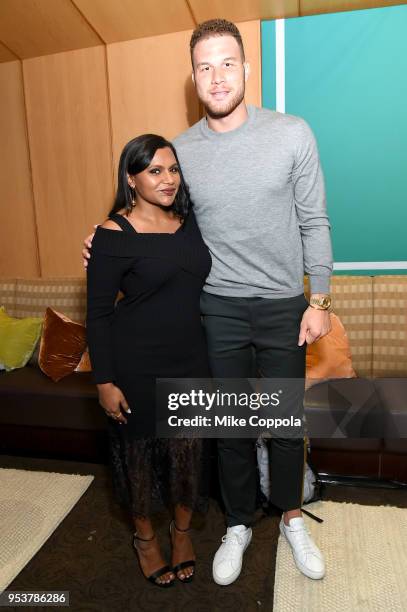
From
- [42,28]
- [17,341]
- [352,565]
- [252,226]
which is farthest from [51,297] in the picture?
[352,565]

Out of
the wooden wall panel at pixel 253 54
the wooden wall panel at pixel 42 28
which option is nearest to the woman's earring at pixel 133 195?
the wooden wall panel at pixel 253 54

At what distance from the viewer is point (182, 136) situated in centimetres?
162

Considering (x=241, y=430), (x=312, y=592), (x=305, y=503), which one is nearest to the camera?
(x=312, y=592)

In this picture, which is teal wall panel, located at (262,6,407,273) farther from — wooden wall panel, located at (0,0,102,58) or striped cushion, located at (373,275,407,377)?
wooden wall panel, located at (0,0,102,58)

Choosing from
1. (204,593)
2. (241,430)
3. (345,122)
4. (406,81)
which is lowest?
(204,593)

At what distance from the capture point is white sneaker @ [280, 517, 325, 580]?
1.63 meters

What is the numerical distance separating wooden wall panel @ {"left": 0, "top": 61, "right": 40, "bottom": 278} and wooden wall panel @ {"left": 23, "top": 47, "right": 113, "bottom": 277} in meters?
0.06

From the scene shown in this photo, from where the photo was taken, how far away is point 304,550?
1.67m

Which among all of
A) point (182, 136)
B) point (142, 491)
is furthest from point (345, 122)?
point (142, 491)

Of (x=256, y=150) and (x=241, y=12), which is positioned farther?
(x=241, y=12)

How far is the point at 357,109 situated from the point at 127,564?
7.50 ft

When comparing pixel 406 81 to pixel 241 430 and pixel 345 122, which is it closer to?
pixel 345 122

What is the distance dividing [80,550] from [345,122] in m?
2.28

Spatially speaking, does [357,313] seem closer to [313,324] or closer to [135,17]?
[313,324]
